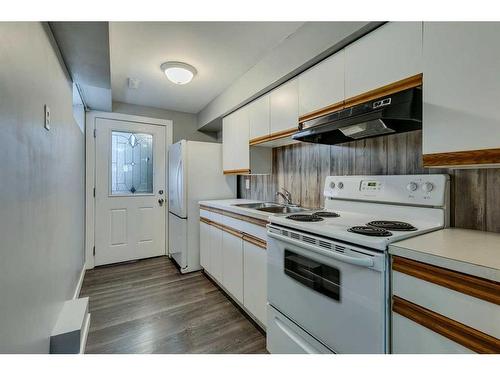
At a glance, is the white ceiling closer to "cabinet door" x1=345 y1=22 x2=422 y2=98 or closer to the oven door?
"cabinet door" x1=345 y1=22 x2=422 y2=98

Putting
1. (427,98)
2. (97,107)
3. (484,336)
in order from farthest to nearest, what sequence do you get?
(97,107)
(427,98)
(484,336)

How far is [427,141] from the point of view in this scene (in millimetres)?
1112

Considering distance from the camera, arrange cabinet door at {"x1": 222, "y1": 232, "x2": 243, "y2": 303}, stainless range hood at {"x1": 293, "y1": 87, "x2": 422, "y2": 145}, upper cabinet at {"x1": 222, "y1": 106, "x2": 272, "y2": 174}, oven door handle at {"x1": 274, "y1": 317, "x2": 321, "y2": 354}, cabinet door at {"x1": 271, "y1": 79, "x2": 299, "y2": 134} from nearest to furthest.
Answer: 1. stainless range hood at {"x1": 293, "y1": 87, "x2": 422, "y2": 145}
2. oven door handle at {"x1": 274, "y1": 317, "x2": 321, "y2": 354}
3. cabinet door at {"x1": 271, "y1": 79, "x2": 299, "y2": 134}
4. cabinet door at {"x1": 222, "y1": 232, "x2": 243, "y2": 303}
5. upper cabinet at {"x1": 222, "y1": 106, "x2": 272, "y2": 174}

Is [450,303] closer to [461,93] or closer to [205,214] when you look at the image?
[461,93]

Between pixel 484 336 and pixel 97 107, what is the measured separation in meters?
3.81

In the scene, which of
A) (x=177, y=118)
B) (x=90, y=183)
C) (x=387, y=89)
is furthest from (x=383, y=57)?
(x=90, y=183)

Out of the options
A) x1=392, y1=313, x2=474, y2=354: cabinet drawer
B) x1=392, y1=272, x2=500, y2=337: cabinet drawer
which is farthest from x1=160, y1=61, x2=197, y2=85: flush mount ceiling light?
x1=392, y1=313, x2=474, y2=354: cabinet drawer

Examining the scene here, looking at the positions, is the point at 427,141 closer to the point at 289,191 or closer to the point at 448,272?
the point at 448,272

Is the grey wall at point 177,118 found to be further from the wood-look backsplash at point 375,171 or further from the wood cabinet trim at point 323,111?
the wood cabinet trim at point 323,111

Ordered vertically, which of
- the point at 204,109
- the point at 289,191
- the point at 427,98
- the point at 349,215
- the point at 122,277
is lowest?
the point at 122,277

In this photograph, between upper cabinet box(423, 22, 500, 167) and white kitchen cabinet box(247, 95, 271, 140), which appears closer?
upper cabinet box(423, 22, 500, 167)

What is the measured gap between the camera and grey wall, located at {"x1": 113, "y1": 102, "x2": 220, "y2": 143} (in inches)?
132

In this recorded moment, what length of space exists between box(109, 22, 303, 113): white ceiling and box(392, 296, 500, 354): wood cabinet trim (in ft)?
5.91

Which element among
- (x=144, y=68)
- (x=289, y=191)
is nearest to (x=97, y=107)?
(x=144, y=68)
